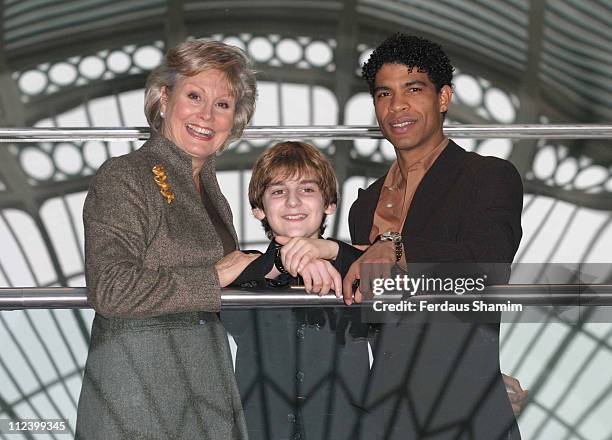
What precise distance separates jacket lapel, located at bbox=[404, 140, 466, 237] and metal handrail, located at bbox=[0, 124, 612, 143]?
0.22 ft

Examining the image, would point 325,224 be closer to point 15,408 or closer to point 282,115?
point 15,408

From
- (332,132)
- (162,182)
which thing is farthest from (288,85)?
(162,182)

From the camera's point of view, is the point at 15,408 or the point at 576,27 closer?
the point at 15,408

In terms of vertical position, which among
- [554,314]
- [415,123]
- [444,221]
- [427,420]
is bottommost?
[427,420]

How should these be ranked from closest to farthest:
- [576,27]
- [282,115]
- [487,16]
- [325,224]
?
[325,224], [282,115], [487,16], [576,27]

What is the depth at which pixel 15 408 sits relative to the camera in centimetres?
134

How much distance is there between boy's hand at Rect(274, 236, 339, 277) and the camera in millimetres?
1202

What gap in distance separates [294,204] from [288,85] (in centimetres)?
184

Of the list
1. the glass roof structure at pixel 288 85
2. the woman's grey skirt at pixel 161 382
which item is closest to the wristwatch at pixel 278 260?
the woman's grey skirt at pixel 161 382

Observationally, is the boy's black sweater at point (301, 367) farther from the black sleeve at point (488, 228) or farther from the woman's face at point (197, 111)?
A: the woman's face at point (197, 111)

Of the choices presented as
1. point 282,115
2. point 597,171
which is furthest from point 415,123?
point 597,171

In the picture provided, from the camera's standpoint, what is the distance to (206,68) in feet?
4.43

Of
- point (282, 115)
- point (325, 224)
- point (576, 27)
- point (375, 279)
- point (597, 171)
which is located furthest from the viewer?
point (597, 171)

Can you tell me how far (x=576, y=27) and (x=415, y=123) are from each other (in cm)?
273
